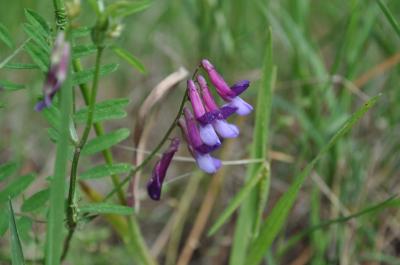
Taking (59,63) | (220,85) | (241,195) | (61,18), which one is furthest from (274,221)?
(59,63)

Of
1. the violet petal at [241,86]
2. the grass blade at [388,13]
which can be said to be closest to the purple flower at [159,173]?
the violet petal at [241,86]

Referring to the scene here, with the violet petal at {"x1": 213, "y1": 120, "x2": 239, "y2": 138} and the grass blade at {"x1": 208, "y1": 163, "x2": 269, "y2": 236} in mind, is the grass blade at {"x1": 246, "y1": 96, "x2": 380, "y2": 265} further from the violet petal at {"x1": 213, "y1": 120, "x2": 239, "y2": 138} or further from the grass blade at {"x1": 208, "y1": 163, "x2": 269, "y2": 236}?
the violet petal at {"x1": 213, "y1": 120, "x2": 239, "y2": 138}

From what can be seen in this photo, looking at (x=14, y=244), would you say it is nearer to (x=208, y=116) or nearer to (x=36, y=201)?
(x=36, y=201)

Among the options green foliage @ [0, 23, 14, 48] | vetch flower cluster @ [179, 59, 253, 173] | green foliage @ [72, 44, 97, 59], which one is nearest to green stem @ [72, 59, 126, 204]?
green foliage @ [72, 44, 97, 59]

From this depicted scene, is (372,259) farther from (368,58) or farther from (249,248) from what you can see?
(368,58)

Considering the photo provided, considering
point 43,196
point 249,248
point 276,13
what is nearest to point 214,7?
point 276,13

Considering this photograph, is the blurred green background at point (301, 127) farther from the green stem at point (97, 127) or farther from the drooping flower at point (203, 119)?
the drooping flower at point (203, 119)
